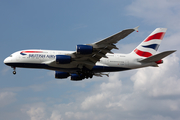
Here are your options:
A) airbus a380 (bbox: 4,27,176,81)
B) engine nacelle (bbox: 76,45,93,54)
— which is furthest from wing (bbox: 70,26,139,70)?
engine nacelle (bbox: 76,45,93,54)

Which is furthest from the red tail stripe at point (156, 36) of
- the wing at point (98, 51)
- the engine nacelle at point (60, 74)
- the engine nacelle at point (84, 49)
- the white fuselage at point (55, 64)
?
the engine nacelle at point (60, 74)

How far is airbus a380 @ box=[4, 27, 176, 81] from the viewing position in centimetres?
3316

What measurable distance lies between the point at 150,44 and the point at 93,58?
1242cm

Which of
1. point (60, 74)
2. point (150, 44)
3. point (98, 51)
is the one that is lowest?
point (60, 74)

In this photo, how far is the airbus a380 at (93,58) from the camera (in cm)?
3316

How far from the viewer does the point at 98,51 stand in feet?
112

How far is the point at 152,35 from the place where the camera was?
4359cm

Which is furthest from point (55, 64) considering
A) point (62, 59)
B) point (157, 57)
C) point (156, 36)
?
point (156, 36)

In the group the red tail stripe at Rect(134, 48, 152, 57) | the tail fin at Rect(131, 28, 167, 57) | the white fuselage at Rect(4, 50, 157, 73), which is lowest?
the white fuselage at Rect(4, 50, 157, 73)

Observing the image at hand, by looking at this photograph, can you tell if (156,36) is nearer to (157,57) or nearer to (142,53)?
(142,53)

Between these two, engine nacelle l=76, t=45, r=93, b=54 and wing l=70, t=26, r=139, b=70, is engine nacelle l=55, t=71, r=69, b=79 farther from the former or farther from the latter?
engine nacelle l=76, t=45, r=93, b=54

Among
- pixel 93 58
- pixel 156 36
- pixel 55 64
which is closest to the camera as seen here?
pixel 55 64

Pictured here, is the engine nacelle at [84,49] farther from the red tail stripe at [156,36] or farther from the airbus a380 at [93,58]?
the red tail stripe at [156,36]

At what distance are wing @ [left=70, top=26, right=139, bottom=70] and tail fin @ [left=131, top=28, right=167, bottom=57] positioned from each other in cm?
861
